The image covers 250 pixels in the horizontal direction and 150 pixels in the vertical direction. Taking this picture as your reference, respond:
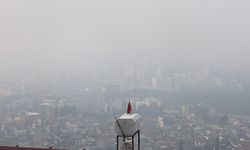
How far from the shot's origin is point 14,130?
70.4 ft

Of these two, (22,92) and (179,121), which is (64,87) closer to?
(22,92)

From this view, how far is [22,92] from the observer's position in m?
33.3

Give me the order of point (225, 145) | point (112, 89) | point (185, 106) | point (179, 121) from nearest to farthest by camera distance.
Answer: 1. point (225, 145)
2. point (179, 121)
3. point (185, 106)
4. point (112, 89)

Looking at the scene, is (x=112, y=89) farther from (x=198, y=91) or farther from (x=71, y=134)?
(x=71, y=134)

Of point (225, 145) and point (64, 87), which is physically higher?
point (64, 87)

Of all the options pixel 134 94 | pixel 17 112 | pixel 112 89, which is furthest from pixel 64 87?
pixel 17 112

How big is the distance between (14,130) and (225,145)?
33.7ft

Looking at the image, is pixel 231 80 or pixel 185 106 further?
pixel 231 80

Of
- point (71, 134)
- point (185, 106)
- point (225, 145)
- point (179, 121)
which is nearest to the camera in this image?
point (225, 145)

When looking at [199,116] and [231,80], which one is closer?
[199,116]

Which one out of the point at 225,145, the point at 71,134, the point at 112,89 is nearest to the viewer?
the point at 225,145

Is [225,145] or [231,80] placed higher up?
[231,80]

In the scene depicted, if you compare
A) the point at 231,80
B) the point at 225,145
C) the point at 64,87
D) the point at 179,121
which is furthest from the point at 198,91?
the point at 225,145

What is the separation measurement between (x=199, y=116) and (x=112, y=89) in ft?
32.3
